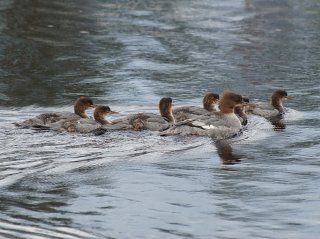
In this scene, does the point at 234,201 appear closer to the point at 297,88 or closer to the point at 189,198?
the point at 189,198

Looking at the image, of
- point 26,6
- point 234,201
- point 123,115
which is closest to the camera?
point 234,201

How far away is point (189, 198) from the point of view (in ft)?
35.6

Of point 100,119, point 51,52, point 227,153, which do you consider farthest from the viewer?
point 51,52

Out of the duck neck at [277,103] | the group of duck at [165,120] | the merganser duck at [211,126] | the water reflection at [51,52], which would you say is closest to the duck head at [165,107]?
the group of duck at [165,120]

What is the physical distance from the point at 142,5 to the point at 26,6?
3.41 meters

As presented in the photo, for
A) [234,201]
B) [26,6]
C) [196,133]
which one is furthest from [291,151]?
[26,6]

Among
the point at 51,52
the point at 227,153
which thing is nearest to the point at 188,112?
the point at 227,153

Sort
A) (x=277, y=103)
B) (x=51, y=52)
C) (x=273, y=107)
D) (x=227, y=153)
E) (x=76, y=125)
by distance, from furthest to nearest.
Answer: (x=51, y=52)
(x=277, y=103)
(x=273, y=107)
(x=76, y=125)
(x=227, y=153)

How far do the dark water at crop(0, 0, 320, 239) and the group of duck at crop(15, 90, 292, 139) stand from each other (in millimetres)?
208

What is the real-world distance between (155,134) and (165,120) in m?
0.43

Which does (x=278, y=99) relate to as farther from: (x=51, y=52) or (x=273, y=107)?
(x=51, y=52)

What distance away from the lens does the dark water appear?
10133mm

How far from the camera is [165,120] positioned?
1455 centimetres

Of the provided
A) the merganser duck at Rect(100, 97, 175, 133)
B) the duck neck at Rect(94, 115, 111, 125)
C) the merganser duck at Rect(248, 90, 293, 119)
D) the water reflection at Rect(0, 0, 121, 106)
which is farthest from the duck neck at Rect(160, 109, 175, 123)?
the water reflection at Rect(0, 0, 121, 106)
